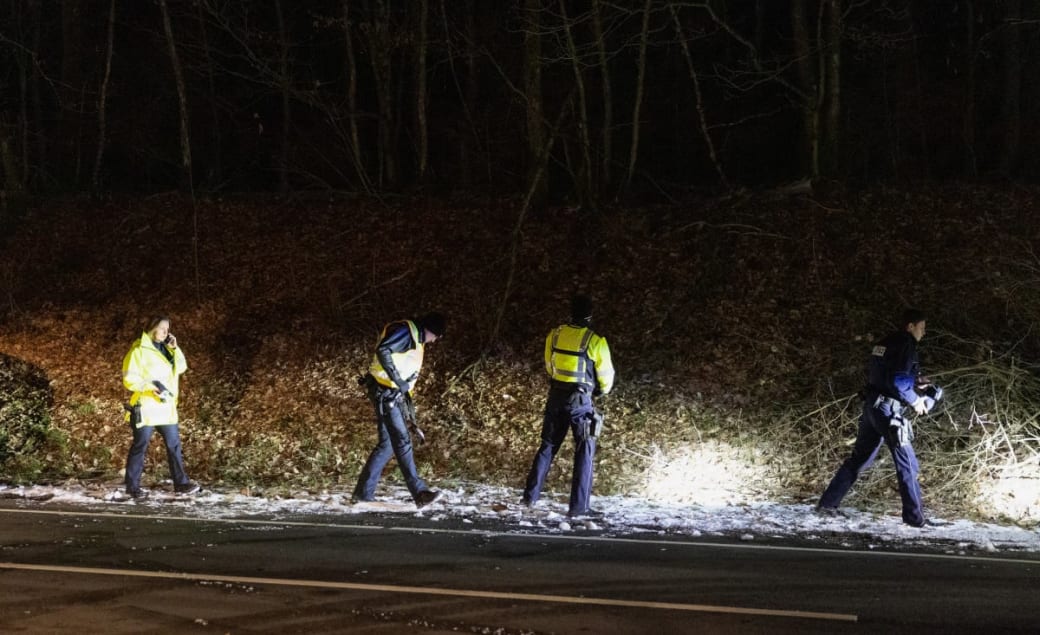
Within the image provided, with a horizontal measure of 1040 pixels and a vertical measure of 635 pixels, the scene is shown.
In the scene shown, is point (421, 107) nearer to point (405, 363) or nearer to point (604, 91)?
point (604, 91)

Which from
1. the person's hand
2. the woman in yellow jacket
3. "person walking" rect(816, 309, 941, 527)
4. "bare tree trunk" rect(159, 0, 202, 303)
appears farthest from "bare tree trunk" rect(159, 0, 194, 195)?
the person's hand

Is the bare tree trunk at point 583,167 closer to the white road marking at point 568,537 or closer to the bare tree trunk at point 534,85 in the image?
the bare tree trunk at point 534,85

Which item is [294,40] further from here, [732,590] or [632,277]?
[732,590]

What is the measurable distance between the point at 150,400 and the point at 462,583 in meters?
5.10

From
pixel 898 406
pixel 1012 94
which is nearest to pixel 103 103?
pixel 898 406

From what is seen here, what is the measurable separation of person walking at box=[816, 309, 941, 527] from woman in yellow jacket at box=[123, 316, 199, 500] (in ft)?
22.9

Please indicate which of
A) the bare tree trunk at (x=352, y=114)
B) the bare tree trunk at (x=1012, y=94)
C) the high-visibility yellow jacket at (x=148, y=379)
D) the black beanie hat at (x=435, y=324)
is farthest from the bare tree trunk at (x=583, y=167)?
the high-visibility yellow jacket at (x=148, y=379)

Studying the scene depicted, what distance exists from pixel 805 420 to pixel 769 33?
15116 mm

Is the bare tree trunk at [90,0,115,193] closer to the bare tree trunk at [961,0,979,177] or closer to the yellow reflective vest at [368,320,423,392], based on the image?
the yellow reflective vest at [368,320,423,392]

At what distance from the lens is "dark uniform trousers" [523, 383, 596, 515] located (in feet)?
31.8

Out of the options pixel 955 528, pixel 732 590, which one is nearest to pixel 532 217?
pixel 955 528

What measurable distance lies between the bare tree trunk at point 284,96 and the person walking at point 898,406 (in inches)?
541

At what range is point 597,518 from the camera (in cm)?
958

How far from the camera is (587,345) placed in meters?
9.70
